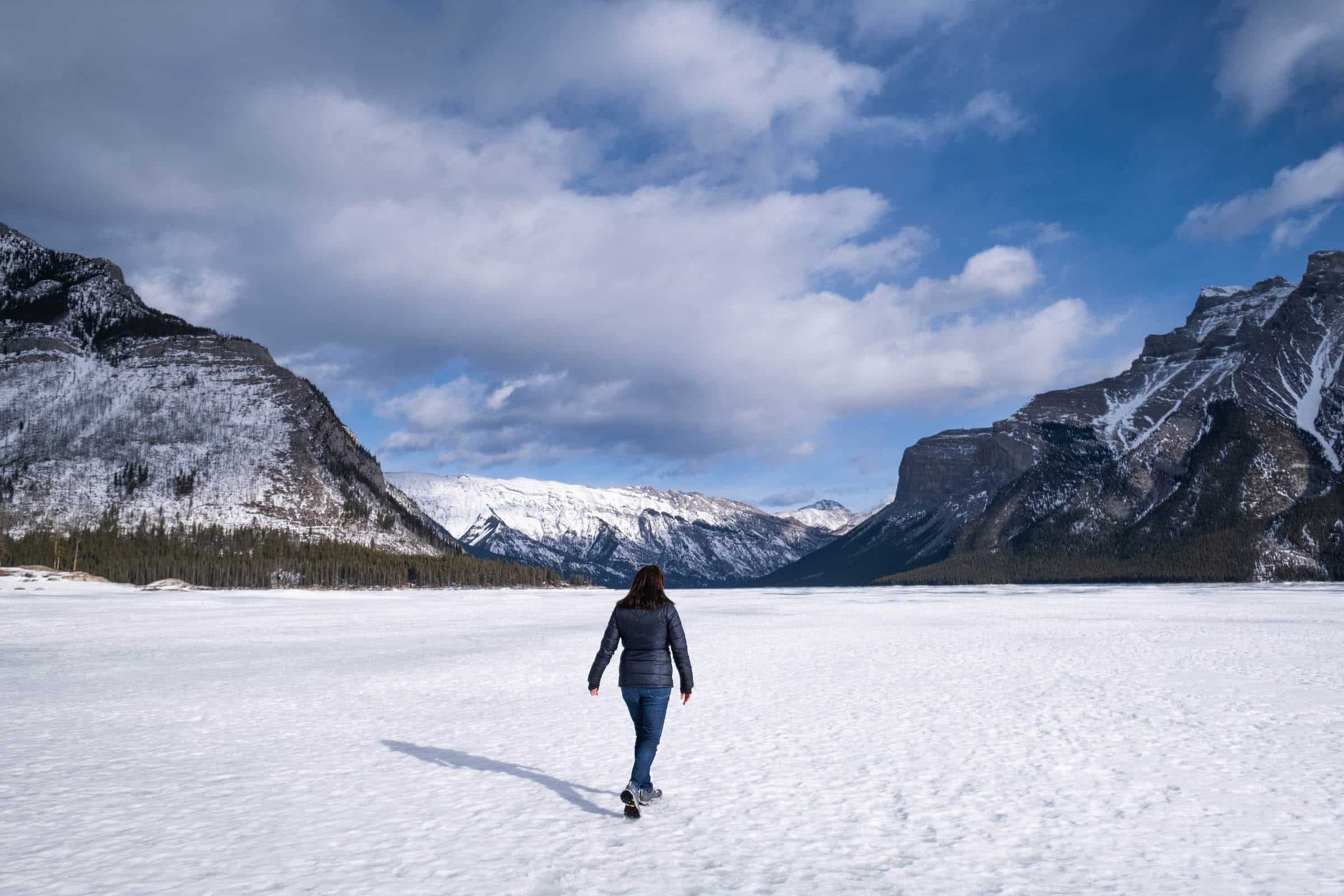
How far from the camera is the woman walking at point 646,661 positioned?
409 inches

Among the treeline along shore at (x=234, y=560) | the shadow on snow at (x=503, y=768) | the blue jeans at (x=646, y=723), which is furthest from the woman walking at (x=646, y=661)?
the treeline along shore at (x=234, y=560)

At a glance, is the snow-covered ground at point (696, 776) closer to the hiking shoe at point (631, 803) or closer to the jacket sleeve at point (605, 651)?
the hiking shoe at point (631, 803)

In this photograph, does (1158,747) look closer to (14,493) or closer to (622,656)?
(622,656)

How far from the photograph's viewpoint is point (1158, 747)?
13641 mm

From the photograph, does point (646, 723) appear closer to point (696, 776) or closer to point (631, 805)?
point (631, 805)

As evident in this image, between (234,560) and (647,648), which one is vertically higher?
→ (647,648)

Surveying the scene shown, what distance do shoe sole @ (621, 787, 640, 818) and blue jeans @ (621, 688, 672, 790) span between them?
0.91ft

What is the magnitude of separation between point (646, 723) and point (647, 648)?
3.17ft

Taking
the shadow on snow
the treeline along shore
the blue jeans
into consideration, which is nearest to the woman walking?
the blue jeans

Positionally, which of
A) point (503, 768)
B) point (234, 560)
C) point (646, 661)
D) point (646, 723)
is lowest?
point (503, 768)

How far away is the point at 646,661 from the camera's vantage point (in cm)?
1055

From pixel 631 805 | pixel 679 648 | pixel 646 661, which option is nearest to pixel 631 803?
pixel 631 805

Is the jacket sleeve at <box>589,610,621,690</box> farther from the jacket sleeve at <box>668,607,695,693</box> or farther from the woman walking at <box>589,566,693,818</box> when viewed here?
the jacket sleeve at <box>668,607,695,693</box>

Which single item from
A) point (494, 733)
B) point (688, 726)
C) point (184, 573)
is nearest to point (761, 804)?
point (688, 726)
